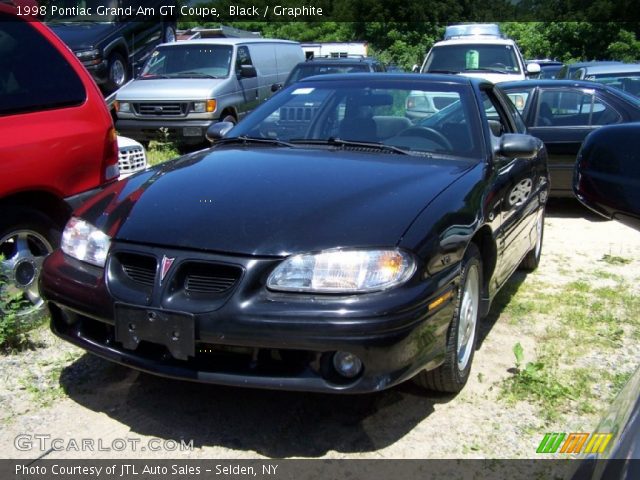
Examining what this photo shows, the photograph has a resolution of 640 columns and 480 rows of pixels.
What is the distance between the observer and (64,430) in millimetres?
3119

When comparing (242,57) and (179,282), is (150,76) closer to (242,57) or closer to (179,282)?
(242,57)

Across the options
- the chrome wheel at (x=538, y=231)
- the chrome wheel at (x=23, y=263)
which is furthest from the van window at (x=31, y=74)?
the chrome wheel at (x=538, y=231)

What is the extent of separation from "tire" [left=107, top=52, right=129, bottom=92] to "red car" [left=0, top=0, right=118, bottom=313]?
7168mm

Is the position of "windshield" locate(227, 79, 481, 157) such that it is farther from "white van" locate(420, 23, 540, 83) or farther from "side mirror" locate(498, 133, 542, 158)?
"white van" locate(420, 23, 540, 83)

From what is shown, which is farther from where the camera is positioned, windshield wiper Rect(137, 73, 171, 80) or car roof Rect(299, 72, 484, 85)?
Answer: windshield wiper Rect(137, 73, 171, 80)

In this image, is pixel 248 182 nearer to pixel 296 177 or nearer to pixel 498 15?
pixel 296 177

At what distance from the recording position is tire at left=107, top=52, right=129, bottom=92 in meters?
11.3

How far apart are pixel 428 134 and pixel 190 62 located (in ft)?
26.6

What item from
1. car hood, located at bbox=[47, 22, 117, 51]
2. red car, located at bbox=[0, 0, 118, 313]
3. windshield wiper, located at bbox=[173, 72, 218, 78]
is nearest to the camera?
red car, located at bbox=[0, 0, 118, 313]

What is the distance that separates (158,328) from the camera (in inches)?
110

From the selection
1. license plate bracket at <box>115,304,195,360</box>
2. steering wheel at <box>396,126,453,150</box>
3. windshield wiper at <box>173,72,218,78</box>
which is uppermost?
steering wheel at <box>396,126,453,150</box>

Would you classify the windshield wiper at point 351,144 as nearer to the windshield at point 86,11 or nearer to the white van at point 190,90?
the white van at point 190,90

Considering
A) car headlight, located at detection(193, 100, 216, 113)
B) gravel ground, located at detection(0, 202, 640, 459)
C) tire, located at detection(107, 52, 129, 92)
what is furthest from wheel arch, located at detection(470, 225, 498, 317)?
tire, located at detection(107, 52, 129, 92)

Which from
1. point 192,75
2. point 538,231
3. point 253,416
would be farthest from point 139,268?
point 192,75
